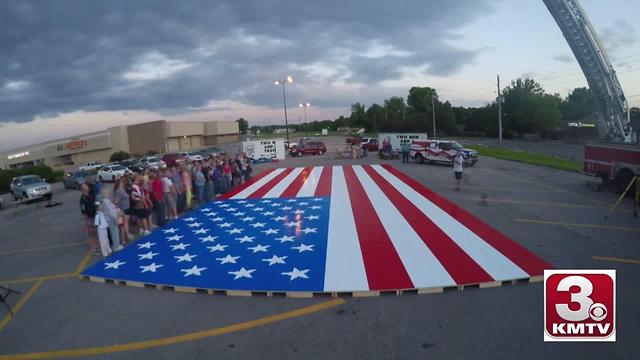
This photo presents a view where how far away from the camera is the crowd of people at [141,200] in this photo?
9.72 metres

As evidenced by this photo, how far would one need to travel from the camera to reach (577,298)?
562cm

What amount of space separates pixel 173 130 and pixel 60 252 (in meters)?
68.0

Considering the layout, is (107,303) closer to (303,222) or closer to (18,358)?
(18,358)

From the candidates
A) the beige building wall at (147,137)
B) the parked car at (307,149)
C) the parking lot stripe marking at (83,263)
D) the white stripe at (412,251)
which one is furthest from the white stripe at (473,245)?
the beige building wall at (147,137)

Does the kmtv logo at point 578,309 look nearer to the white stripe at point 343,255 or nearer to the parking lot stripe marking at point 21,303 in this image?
the white stripe at point 343,255

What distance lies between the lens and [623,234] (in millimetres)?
9828

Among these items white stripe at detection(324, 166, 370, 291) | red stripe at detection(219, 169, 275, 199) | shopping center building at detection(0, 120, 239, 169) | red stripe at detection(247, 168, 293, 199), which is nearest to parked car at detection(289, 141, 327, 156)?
red stripe at detection(247, 168, 293, 199)

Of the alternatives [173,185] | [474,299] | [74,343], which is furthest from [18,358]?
[173,185]

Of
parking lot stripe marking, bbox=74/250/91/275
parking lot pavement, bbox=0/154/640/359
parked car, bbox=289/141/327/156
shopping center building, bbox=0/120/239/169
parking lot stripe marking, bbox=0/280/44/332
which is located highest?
A: shopping center building, bbox=0/120/239/169

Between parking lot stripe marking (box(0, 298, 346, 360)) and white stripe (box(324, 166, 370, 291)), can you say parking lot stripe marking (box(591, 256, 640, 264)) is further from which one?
parking lot stripe marking (box(0, 298, 346, 360))

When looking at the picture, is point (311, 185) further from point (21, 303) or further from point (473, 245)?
point (21, 303)

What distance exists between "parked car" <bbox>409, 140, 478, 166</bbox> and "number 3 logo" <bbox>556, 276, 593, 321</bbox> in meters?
18.8

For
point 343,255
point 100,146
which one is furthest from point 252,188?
point 100,146

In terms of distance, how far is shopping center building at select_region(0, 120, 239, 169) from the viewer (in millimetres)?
66375
